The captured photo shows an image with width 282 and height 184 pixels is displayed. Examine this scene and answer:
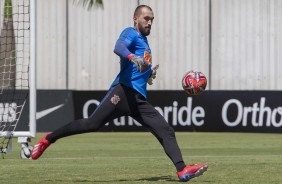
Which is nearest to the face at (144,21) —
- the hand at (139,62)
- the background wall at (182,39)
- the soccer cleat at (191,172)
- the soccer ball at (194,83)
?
the hand at (139,62)

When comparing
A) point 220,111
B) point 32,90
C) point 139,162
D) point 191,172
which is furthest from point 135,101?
point 220,111

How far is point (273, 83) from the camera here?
33969mm

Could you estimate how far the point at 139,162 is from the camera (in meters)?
14.9

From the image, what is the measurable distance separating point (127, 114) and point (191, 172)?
1.12 meters

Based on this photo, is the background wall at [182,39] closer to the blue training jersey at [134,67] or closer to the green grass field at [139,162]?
the green grass field at [139,162]

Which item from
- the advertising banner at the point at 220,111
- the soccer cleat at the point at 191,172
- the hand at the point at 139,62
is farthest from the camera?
the advertising banner at the point at 220,111

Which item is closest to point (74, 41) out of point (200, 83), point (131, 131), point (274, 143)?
point (131, 131)

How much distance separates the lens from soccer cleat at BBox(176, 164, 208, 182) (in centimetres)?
1143

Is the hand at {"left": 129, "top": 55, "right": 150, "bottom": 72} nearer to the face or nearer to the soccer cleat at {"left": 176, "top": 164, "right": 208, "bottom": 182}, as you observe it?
the face

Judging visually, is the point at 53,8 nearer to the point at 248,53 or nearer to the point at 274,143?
the point at 248,53

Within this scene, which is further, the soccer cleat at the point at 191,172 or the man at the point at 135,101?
the man at the point at 135,101

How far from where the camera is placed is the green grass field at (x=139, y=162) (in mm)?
12099

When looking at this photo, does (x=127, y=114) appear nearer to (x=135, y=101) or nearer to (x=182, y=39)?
(x=135, y=101)

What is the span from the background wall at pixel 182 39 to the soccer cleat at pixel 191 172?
887 inches
